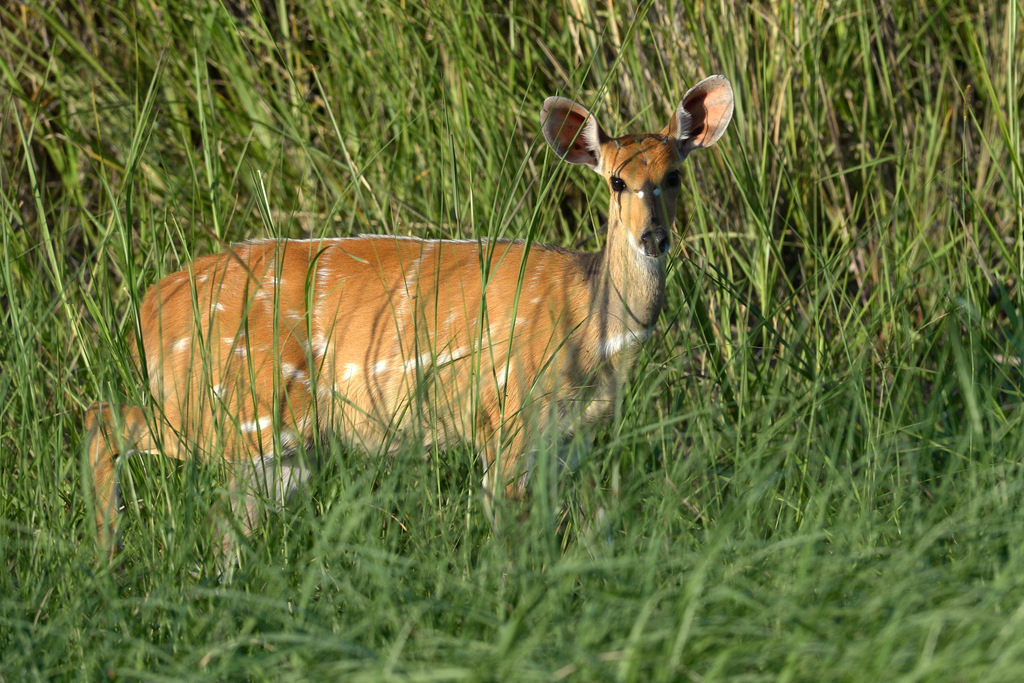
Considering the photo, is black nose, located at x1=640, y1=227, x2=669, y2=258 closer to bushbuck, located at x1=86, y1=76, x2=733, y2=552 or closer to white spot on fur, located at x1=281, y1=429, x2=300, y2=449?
bushbuck, located at x1=86, y1=76, x2=733, y2=552

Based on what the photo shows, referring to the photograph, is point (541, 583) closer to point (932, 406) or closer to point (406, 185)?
point (932, 406)

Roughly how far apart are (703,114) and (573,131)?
18.3 inches

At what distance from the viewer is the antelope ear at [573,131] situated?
340 centimetres

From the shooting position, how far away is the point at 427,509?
288cm

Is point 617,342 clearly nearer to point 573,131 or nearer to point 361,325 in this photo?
point 573,131

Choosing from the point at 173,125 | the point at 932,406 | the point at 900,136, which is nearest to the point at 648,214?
the point at 932,406

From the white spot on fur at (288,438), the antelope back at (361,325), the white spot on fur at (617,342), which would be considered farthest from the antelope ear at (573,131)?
the white spot on fur at (288,438)

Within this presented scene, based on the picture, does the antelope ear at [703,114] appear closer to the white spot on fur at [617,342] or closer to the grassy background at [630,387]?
the grassy background at [630,387]

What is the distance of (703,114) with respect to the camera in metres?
3.74

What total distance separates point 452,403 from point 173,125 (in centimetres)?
268

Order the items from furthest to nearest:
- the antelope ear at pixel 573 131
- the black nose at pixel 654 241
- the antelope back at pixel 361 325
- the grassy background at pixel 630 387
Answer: the antelope back at pixel 361 325 < the antelope ear at pixel 573 131 < the black nose at pixel 654 241 < the grassy background at pixel 630 387

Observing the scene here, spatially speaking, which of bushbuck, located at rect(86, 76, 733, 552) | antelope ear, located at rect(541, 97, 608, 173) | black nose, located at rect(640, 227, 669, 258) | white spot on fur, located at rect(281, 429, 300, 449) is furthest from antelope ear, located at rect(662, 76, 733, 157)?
white spot on fur, located at rect(281, 429, 300, 449)

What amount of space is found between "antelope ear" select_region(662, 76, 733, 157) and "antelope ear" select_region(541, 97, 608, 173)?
9.5 inches

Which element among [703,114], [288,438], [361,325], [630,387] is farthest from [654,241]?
[288,438]
